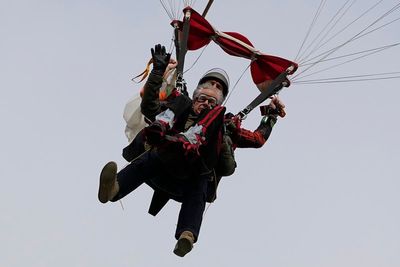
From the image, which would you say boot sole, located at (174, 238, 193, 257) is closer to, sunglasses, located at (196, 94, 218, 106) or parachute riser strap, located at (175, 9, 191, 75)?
sunglasses, located at (196, 94, 218, 106)

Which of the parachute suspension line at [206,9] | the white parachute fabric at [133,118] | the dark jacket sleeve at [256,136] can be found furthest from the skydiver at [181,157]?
the parachute suspension line at [206,9]

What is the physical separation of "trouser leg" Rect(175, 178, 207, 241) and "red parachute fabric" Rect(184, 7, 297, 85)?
1679mm

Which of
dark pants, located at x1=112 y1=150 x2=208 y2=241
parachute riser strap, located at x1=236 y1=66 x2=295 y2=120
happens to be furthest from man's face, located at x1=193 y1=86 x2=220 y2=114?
dark pants, located at x1=112 y1=150 x2=208 y2=241

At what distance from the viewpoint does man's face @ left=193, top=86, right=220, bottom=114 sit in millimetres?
7879

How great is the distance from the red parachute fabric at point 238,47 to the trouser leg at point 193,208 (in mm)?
1679

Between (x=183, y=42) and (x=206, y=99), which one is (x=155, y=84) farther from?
(x=183, y=42)

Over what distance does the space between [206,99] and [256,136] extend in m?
0.73

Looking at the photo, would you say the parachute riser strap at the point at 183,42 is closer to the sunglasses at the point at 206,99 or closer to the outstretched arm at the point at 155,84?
the sunglasses at the point at 206,99

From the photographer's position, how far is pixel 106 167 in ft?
23.3

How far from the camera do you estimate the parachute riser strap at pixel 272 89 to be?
321 inches

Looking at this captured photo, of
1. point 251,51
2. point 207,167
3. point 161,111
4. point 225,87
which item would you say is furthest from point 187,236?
point 251,51

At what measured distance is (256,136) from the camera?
8289 millimetres

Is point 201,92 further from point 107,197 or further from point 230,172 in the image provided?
point 107,197

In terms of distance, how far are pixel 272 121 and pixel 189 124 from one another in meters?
1.30
